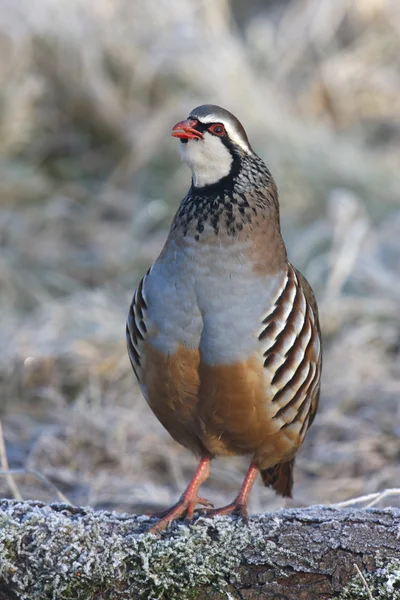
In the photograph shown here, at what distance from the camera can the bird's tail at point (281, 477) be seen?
3.27 m

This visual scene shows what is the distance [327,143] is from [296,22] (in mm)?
2161

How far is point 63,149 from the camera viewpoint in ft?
24.8

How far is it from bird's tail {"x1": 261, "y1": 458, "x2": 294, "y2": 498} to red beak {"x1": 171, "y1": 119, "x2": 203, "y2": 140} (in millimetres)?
1170

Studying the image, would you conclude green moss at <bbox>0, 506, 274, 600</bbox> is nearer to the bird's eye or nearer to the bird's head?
the bird's head

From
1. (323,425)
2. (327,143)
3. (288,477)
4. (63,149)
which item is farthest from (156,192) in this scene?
(288,477)

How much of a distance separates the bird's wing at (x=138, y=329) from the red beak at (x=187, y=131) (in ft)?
1.39

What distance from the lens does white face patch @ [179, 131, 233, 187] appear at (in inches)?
108

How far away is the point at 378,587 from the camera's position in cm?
233

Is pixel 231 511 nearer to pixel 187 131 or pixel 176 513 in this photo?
pixel 176 513

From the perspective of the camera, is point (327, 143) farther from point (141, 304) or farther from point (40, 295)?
point (141, 304)

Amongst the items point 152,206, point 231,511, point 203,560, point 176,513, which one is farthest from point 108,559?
point 152,206

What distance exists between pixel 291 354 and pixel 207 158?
23.7 inches

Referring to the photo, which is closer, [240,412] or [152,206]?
[240,412]

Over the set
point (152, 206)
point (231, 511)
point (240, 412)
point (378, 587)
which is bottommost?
point (378, 587)
